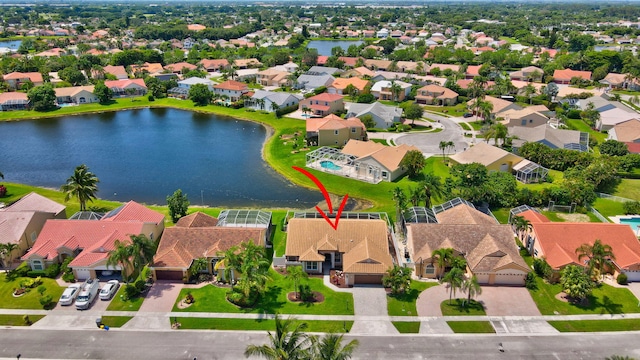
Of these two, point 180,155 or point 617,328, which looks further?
point 180,155

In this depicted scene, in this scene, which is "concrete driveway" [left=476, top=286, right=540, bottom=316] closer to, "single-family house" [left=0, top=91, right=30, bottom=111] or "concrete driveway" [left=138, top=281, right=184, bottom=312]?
"concrete driveway" [left=138, top=281, right=184, bottom=312]

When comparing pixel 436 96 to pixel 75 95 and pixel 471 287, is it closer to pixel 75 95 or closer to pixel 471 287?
pixel 471 287

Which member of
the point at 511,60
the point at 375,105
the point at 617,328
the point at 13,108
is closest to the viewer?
the point at 617,328

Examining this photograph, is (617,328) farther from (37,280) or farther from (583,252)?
(37,280)

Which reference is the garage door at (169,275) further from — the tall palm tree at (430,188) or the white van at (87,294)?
the tall palm tree at (430,188)

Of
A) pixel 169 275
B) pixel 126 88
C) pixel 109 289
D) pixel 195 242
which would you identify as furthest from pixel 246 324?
pixel 126 88

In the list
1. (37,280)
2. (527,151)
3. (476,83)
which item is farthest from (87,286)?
(476,83)

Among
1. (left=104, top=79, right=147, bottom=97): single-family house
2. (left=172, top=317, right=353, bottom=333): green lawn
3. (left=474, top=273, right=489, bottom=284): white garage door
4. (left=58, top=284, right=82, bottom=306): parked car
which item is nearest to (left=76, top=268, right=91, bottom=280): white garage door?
(left=58, top=284, right=82, bottom=306): parked car
